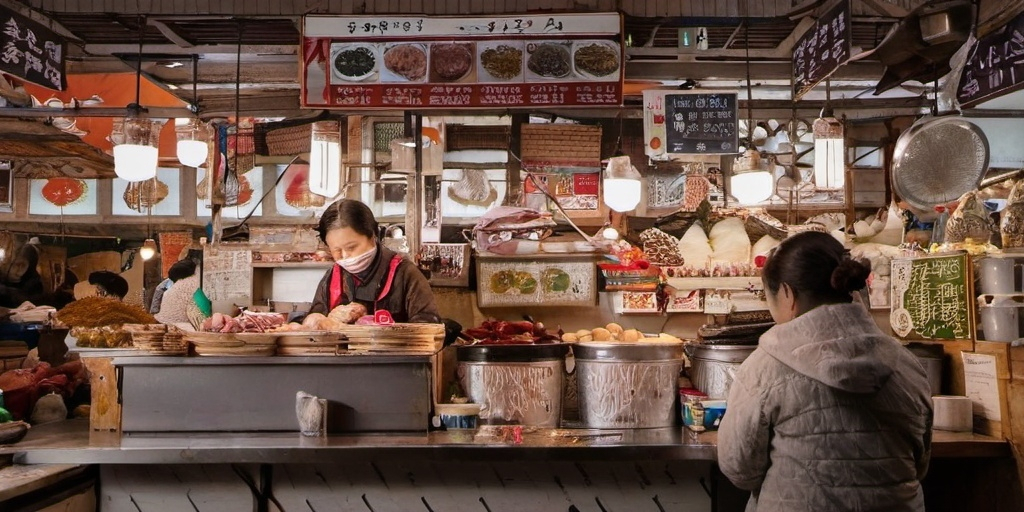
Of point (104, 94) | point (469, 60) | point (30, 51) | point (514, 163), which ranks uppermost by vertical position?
point (104, 94)

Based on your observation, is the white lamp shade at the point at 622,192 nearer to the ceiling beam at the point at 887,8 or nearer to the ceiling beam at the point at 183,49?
the ceiling beam at the point at 887,8

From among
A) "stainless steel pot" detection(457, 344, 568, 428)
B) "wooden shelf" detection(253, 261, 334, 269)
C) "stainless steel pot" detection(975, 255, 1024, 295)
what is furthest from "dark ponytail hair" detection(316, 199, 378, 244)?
"stainless steel pot" detection(975, 255, 1024, 295)

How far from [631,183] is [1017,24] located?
3.07 meters

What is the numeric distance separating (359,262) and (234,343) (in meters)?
1.22

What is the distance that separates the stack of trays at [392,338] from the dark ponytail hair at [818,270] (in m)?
1.68

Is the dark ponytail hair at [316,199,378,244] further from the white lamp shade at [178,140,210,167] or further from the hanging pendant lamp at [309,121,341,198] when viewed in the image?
the white lamp shade at [178,140,210,167]

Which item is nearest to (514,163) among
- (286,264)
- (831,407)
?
(286,264)

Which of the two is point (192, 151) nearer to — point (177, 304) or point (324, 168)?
point (177, 304)

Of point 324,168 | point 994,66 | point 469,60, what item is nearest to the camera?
point 994,66

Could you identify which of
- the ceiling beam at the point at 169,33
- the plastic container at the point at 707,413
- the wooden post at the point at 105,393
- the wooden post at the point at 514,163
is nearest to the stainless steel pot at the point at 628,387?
the plastic container at the point at 707,413

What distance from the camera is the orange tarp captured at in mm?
8875

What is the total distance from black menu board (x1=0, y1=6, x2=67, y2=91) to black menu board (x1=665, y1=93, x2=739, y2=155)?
5.28 metres

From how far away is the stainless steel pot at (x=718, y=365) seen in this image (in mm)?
3900

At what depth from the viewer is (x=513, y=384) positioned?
383 centimetres
